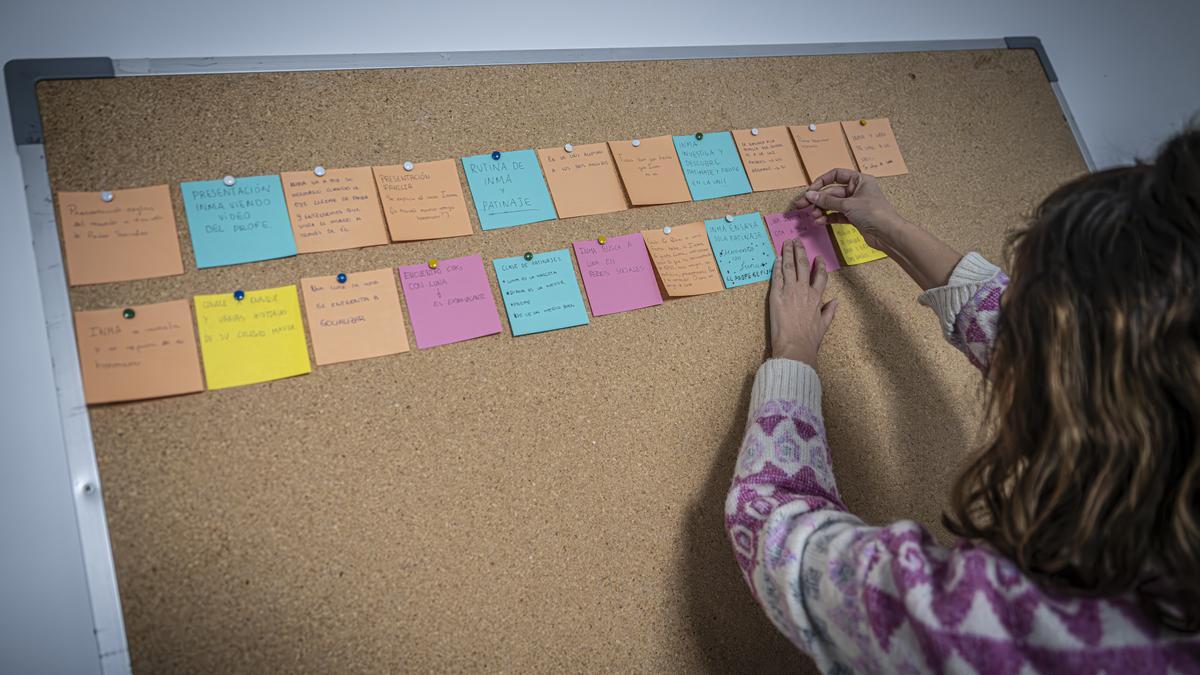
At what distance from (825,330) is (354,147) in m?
0.63

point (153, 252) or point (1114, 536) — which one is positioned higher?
point (153, 252)

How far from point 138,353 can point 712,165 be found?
27.8 inches

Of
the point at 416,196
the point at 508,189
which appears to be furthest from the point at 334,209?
the point at 508,189

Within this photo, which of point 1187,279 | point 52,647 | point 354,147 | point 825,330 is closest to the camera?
point 1187,279

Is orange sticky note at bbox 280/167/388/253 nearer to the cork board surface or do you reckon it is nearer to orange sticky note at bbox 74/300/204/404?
the cork board surface

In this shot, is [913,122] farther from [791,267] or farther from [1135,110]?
[1135,110]

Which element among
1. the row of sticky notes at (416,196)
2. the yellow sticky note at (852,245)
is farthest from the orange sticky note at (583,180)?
the yellow sticky note at (852,245)

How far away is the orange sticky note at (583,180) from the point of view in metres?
0.87

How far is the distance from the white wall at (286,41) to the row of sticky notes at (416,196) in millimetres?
102

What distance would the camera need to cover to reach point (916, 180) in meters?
1.09

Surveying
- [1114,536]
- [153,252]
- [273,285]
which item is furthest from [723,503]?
[153,252]

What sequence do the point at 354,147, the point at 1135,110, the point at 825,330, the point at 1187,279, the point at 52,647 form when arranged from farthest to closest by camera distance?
the point at 1135,110
the point at 825,330
the point at 354,147
the point at 52,647
the point at 1187,279

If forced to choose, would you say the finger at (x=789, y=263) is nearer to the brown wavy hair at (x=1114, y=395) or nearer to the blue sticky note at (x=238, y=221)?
the brown wavy hair at (x=1114, y=395)

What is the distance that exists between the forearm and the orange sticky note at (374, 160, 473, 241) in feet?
1.82
